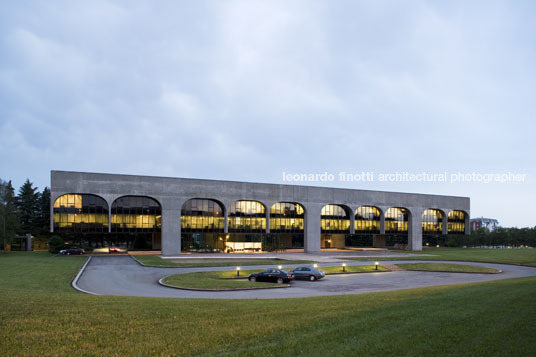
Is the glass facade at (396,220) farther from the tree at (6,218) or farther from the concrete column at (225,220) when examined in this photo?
the tree at (6,218)

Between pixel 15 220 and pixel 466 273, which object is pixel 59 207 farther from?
pixel 466 273

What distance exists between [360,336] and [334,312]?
10.5 feet

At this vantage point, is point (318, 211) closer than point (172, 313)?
No

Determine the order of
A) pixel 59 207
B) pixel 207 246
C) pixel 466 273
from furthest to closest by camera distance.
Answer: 1. pixel 207 246
2. pixel 59 207
3. pixel 466 273

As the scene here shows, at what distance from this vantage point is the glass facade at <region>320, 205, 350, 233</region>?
7531 cm

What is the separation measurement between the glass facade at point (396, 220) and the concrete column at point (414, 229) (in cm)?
105

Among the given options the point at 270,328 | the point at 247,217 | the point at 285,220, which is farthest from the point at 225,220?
the point at 270,328

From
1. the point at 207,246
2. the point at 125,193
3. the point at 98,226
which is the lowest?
the point at 207,246

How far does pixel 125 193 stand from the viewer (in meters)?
59.4

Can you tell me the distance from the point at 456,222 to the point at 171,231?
6624 centimetres

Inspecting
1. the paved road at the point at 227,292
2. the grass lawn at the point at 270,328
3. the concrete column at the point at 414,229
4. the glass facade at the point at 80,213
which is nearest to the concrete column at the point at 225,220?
the glass facade at the point at 80,213

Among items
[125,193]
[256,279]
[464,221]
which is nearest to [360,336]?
[256,279]

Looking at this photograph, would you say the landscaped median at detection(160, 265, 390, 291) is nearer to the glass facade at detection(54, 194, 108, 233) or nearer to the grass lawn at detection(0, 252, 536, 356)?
the grass lawn at detection(0, 252, 536, 356)

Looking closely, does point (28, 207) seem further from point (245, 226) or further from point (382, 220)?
point (382, 220)
